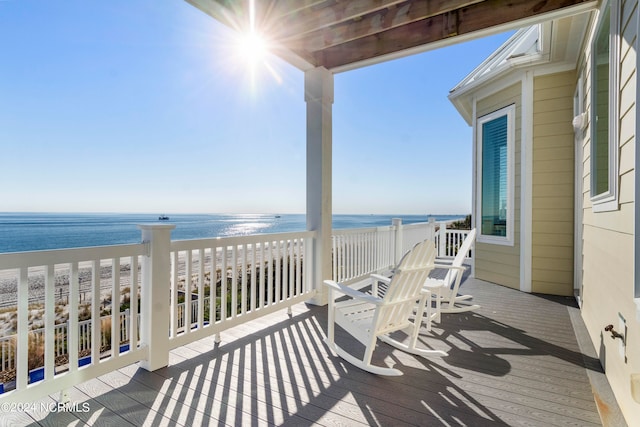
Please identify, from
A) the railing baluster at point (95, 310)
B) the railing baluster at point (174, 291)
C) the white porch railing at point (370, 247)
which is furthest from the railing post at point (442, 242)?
the railing baluster at point (95, 310)

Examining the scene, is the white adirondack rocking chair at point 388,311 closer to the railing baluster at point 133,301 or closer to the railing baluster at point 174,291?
the railing baluster at point 174,291

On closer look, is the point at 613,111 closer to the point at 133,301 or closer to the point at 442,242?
the point at 133,301

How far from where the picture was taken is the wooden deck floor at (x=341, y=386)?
1768 mm

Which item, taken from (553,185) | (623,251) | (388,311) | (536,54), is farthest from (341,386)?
(536,54)

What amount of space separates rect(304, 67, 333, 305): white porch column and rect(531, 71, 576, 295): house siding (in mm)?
2942

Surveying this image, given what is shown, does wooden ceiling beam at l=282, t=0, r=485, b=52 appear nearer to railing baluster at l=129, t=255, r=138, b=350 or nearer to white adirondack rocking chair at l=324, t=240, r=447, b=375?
white adirondack rocking chair at l=324, t=240, r=447, b=375

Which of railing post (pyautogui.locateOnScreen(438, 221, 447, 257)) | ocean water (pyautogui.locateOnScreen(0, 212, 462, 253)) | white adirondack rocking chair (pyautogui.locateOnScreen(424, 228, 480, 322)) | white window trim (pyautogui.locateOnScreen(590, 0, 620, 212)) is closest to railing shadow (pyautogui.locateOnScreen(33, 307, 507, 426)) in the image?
white adirondack rocking chair (pyautogui.locateOnScreen(424, 228, 480, 322))

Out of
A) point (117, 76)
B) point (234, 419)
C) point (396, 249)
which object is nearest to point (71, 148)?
point (117, 76)

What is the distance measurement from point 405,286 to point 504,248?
3330 mm

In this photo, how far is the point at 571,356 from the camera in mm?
2547

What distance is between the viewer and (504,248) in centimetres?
495

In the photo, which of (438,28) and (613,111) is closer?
(613,111)

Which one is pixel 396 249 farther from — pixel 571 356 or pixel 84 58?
pixel 84 58

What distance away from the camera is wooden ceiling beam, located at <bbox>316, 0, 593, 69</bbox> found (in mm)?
2863
